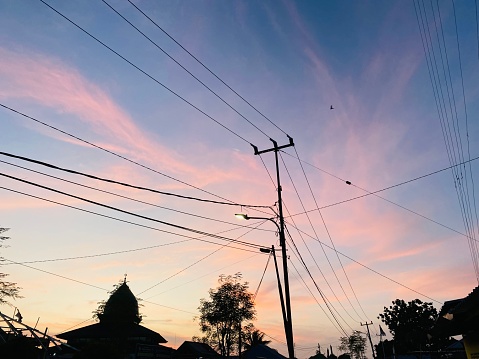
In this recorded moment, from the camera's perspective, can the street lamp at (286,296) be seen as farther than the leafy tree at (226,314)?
No

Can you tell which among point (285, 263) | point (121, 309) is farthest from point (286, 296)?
point (121, 309)

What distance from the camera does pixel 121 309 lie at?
168 feet

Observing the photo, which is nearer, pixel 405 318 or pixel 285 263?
pixel 285 263

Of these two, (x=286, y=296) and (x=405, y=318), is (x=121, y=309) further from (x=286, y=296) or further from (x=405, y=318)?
(x=405, y=318)

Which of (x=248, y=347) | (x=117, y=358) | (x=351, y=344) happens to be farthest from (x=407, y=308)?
(x=117, y=358)

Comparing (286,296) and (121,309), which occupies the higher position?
(121,309)

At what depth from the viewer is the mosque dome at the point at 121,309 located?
164ft

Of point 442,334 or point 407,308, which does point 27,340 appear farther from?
point 407,308

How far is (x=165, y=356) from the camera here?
44.5 meters

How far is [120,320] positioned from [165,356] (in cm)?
952

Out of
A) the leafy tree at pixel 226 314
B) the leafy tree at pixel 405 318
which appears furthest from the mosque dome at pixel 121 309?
the leafy tree at pixel 405 318

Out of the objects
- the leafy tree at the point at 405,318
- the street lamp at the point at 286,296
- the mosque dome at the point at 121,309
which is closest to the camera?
the street lamp at the point at 286,296

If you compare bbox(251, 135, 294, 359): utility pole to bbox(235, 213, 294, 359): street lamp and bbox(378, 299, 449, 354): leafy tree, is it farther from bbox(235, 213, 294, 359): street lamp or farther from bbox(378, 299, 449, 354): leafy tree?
bbox(378, 299, 449, 354): leafy tree

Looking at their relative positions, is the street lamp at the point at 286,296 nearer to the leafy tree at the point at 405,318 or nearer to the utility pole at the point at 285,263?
the utility pole at the point at 285,263
